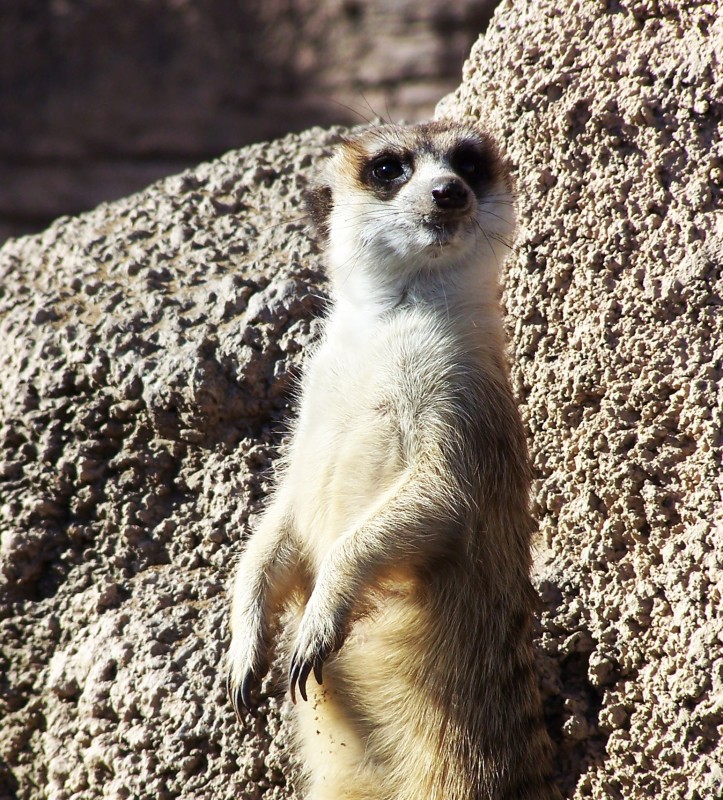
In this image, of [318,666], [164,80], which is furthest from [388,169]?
[164,80]

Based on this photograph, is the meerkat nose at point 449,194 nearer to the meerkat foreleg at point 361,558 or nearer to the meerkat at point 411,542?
the meerkat at point 411,542

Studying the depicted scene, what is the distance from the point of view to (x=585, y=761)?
6.91 feet

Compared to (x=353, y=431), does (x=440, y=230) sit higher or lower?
higher

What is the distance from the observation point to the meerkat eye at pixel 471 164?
2.25 meters

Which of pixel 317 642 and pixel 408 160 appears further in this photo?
pixel 408 160

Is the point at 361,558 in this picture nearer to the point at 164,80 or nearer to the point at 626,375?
the point at 626,375

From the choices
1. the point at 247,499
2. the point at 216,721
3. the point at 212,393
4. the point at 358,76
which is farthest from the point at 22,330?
the point at 358,76

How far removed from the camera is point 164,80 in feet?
23.1

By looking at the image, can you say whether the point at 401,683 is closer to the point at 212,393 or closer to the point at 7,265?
the point at 212,393

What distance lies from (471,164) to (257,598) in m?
Result: 1.11

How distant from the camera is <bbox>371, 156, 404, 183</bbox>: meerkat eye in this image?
2.23 m

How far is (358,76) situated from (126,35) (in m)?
1.72

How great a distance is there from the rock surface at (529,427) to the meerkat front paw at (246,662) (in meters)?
0.27

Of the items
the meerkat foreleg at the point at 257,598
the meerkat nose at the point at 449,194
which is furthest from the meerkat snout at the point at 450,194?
the meerkat foreleg at the point at 257,598
